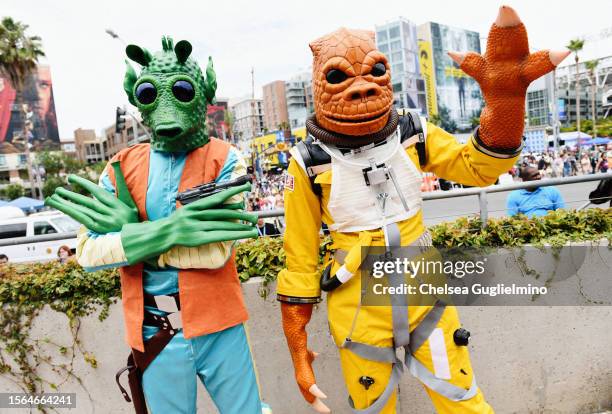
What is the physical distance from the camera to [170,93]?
1.85 meters

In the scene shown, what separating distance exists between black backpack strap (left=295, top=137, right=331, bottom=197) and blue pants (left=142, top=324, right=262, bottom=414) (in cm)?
72

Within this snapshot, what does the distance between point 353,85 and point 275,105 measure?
120 m

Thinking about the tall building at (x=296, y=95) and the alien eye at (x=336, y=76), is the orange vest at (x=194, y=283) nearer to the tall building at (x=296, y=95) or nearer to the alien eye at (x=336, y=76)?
the alien eye at (x=336, y=76)

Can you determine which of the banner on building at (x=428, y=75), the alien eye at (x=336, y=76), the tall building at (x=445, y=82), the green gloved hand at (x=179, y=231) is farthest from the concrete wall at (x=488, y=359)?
the banner on building at (x=428, y=75)

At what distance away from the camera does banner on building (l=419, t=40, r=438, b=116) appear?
74.8 meters

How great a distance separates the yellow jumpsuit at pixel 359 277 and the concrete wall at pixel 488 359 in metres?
0.80

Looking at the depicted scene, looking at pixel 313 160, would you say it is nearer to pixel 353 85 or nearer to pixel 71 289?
pixel 353 85

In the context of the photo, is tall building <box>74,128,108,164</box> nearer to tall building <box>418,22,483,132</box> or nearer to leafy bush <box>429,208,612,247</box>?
tall building <box>418,22,483,132</box>

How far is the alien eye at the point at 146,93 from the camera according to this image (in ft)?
6.10

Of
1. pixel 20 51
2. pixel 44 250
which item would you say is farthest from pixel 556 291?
pixel 20 51

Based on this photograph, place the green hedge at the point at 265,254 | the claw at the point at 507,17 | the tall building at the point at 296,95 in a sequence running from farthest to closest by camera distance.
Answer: the tall building at the point at 296,95 < the green hedge at the point at 265,254 < the claw at the point at 507,17

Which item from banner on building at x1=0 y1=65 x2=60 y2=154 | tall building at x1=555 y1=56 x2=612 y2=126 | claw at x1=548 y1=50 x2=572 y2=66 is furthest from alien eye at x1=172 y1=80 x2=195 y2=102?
tall building at x1=555 y1=56 x2=612 y2=126

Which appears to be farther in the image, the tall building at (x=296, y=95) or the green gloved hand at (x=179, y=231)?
the tall building at (x=296, y=95)

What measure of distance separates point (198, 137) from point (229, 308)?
73cm
